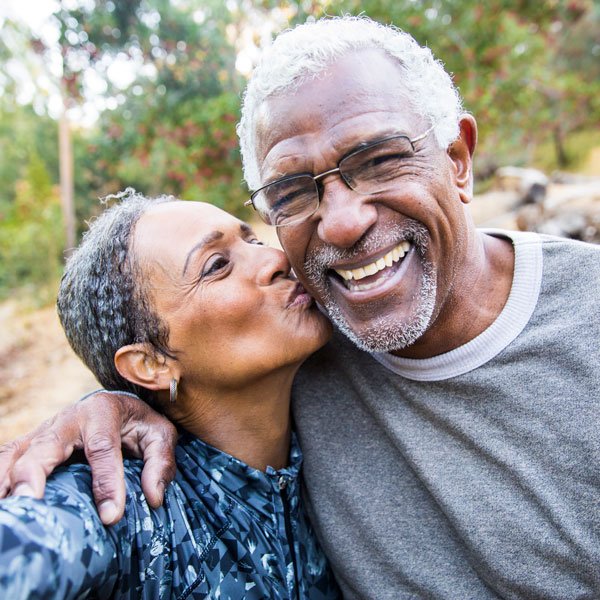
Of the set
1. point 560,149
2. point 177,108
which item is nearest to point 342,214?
point 177,108

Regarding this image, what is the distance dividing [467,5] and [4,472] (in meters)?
7.93

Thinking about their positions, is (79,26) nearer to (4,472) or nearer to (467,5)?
(467,5)

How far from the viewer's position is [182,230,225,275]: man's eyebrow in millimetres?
1850

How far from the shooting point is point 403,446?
1926 mm

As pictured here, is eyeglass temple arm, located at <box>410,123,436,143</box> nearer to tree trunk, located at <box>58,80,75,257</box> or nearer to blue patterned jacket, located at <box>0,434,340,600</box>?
blue patterned jacket, located at <box>0,434,340,600</box>

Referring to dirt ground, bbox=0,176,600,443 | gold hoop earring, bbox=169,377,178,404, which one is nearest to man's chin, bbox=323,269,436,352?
gold hoop earring, bbox=169,377,178,404

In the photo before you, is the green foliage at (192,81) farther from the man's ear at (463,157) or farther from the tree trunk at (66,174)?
the man's ear at (463,157)

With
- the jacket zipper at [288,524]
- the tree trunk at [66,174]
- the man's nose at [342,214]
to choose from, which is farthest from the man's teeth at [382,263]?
the tree trunk at [66,174]

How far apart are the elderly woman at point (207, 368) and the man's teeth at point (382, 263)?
9.6 inches

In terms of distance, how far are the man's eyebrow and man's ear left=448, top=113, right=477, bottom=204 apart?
0.93m

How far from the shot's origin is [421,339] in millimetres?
1998

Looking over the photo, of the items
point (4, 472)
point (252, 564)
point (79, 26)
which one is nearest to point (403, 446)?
point (252, 564)

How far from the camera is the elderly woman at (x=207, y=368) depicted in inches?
65.3

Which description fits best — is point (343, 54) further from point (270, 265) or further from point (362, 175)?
point (270, 265)
